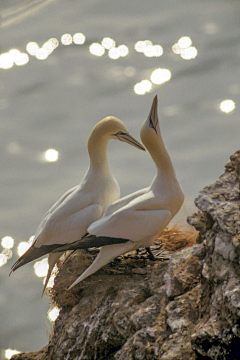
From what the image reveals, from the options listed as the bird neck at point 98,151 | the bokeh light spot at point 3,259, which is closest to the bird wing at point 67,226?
the bird neck at point 98,151

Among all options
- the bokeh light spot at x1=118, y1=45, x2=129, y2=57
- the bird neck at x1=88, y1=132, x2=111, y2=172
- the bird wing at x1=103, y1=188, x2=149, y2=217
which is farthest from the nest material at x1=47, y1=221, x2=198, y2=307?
the bokeh light spot at x1=118, y1=45, x2=129, y2=57

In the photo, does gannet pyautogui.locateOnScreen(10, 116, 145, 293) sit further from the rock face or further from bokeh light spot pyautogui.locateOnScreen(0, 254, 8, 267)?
bokeh light spot pyautogui.locateOnScreen(0, 254, 8, 267)

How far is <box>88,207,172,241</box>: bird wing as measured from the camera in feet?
7.36

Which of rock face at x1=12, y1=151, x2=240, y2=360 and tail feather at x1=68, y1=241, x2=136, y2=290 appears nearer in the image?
rock face at x1=12, y1=151, x2=240, y2=360

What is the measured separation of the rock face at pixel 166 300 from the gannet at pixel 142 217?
0.49 ft

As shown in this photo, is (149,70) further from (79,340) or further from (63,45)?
(79,340)

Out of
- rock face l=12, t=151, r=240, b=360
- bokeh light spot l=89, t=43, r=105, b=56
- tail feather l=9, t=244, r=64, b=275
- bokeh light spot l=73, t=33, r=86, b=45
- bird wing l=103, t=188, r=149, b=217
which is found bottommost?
rock face l=12, t=151, r=240, b=360

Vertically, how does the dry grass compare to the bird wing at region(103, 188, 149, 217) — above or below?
below

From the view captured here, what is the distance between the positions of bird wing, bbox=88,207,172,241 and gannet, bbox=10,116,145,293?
0.59ft

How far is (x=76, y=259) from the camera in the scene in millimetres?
2523

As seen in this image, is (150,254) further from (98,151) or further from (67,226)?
(98,151)

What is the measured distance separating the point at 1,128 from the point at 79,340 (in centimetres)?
382

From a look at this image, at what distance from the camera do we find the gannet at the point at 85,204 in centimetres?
242

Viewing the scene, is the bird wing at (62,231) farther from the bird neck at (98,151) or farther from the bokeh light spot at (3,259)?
the bokeh light spot at (3,259)
